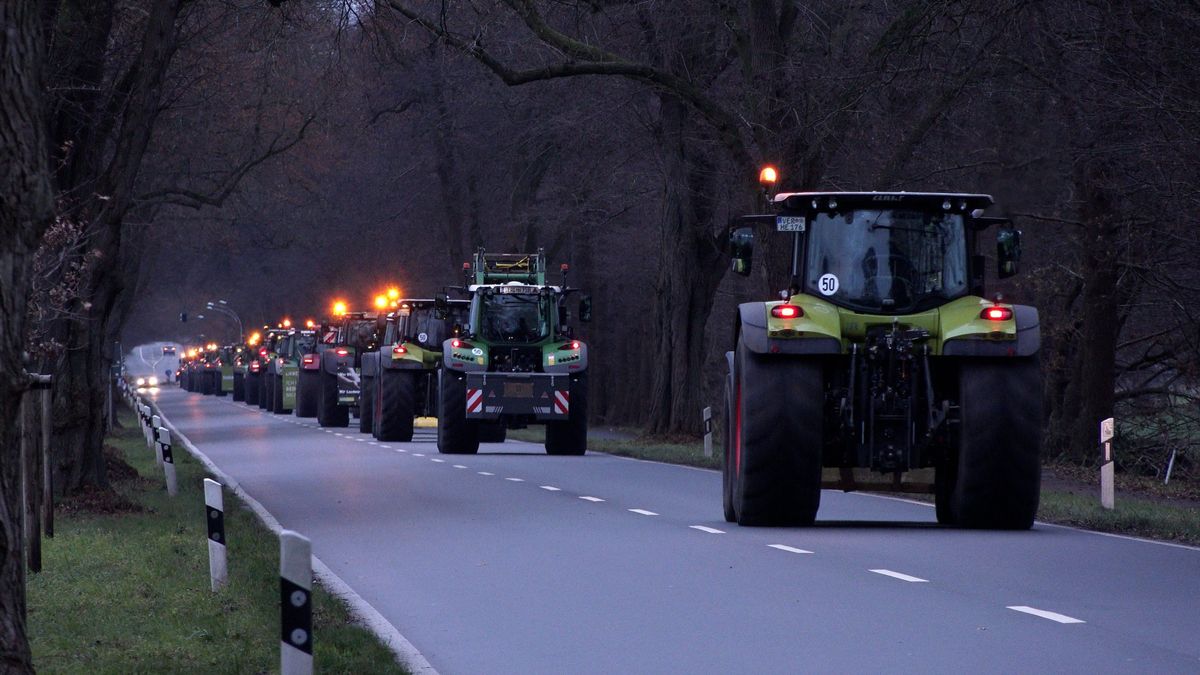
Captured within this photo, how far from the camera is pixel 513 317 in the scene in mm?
33250

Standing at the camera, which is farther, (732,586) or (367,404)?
(367,404)

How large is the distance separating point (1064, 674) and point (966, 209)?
861 cm

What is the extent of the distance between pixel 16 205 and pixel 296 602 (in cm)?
177

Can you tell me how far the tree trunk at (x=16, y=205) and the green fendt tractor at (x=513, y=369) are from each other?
24.1 m

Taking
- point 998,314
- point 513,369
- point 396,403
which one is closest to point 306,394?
point 396,403

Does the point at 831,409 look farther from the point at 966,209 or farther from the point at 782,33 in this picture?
the point at 782,33

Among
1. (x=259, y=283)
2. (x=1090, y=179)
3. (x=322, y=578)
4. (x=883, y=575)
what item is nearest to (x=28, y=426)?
(x=322, y=578)

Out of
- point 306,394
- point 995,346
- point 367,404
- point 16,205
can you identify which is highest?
point 16,205

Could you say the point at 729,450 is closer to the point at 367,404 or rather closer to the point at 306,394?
the point at 367,404

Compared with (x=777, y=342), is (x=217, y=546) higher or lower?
lower

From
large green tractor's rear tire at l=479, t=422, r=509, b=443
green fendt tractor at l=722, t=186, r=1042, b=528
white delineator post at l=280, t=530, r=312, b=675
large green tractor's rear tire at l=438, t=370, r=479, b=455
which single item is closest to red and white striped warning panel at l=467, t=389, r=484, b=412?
large green tractor's rear tire at l=438, t=370, r=479, b=455

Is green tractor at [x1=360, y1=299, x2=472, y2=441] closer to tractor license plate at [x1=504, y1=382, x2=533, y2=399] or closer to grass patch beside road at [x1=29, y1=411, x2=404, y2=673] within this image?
tractor license plate at [x1=504, y1=382, x2=533, y2=399]

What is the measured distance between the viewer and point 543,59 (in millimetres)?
31141

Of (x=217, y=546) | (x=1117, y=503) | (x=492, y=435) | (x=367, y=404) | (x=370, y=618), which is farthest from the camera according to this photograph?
(x=367, y=404)
